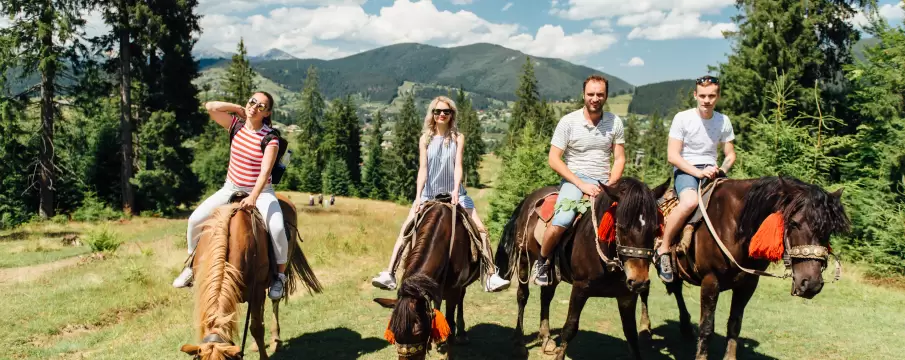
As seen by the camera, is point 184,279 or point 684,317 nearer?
point 184,279

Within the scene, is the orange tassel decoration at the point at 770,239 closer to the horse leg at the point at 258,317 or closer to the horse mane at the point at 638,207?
the horse mane at the point at 638,207

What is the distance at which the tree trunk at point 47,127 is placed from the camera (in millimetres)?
24734

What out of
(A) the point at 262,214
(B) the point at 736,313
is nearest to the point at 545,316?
(B) the point at 736,313

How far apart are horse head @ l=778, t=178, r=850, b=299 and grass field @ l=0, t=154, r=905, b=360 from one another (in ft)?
9.27

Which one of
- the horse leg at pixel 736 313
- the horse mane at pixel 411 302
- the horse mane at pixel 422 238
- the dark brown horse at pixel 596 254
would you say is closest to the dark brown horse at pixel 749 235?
the horse leg at pixel 736 313

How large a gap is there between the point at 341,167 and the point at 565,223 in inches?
2544

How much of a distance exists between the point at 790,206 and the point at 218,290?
561 centimetres

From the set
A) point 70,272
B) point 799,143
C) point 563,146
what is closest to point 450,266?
point 563,146

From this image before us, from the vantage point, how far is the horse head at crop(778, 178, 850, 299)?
4793 mm

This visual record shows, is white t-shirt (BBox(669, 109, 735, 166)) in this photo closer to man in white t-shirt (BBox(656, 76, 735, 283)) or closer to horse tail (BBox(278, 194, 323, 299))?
man in white t-shirt (BBox(656, 76, 735, 283))

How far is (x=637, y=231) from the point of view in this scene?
493 centimetres

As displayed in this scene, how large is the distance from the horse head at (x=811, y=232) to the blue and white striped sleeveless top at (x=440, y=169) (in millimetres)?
3557

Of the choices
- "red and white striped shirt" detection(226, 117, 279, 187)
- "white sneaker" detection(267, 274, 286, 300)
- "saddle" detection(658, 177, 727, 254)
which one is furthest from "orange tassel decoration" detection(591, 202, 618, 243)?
"red and white striped shirt" detection(226, 117, 279, 187)

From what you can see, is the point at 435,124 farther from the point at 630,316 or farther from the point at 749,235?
the point at 749,235
